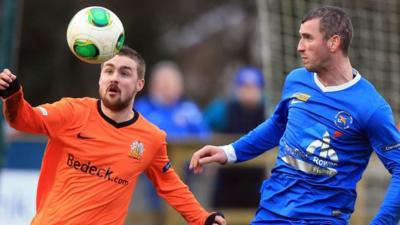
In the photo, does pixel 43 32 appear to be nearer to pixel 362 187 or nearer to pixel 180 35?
pixel 180 35

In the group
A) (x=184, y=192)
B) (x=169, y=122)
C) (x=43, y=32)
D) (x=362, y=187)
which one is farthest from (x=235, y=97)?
(x=43, y=32)

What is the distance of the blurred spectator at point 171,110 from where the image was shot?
1073 centimetres

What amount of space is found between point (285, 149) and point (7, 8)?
14.8 ft

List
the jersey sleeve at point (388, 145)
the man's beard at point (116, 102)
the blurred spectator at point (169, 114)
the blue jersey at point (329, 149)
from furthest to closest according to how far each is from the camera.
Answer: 1. the blurred spectator at point (169, 114)
2. the man's beard at point (116, 102)
3. the blue jersey at point (329, 149)
4. the jersey sleeve at point (388, 145)

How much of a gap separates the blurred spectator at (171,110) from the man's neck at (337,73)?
5.13 meters

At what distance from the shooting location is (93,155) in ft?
19.2

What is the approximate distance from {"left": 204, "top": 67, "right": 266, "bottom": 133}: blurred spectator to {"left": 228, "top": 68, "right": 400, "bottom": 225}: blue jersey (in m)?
5.01

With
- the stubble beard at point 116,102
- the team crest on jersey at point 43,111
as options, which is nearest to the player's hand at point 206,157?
the stubble beard at point 116,102

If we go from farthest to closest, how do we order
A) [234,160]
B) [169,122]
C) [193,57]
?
[193,57] → [169,122] → [234,160]

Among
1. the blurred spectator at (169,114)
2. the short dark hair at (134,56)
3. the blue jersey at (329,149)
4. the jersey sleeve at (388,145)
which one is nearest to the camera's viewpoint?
the jersey sleeve at (388,145)

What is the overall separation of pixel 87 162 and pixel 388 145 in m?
1.83

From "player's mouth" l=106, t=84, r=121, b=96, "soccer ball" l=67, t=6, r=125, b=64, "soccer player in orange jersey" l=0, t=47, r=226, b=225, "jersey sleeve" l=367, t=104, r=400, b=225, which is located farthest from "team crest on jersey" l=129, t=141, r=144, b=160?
"jersey sleeve" l=367, t=104, r=400, b=225

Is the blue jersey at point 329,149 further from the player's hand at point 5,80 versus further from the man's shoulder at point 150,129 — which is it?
the player's hand at point 5,80

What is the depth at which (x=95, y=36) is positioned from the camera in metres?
5.72
